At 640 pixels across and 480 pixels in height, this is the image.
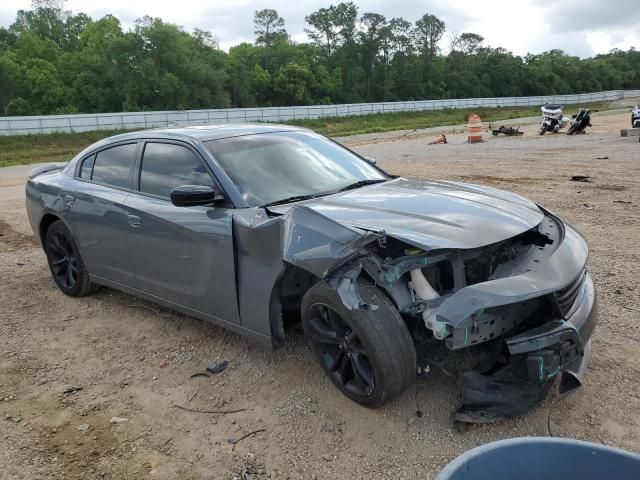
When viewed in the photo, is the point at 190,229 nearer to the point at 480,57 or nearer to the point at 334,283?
the point at 334,283

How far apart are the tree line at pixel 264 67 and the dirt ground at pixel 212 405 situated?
52213 millimetres

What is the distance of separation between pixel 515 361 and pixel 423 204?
109cm

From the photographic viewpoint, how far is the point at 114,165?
4.69 metres


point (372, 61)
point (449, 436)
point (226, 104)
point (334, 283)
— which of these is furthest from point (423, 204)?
point (372, 61)

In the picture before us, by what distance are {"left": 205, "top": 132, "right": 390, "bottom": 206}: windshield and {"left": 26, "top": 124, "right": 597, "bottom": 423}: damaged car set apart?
0.01m

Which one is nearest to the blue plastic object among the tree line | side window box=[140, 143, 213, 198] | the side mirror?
A: the side mirror

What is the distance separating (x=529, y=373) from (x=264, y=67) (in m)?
83.8

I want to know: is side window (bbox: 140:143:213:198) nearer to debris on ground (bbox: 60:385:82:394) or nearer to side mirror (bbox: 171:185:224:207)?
side mirror (bbox: 171:185:224:207)

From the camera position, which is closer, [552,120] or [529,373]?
[529,373]

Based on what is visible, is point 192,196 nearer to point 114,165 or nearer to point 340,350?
point 340,350

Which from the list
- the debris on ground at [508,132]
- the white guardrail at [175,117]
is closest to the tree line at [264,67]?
the white guardrail at [175,117]

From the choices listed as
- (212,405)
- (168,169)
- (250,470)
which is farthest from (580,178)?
(250,470)

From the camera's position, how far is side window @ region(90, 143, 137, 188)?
452 centimetres

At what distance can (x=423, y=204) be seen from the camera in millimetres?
3422
